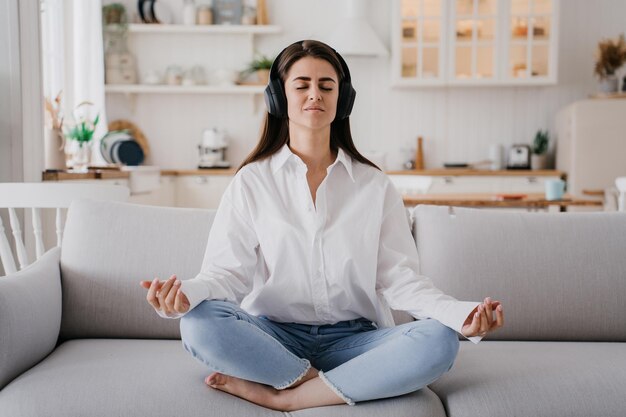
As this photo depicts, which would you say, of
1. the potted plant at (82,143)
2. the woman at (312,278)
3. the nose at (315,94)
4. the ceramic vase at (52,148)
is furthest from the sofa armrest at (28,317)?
the potted plant at (82,143)

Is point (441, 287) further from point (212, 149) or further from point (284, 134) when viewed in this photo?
point (212, 149)

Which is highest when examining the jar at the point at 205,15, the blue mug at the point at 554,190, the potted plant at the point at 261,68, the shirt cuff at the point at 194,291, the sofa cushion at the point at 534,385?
the jar at the point at 205,15

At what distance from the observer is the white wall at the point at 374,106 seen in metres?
5.73

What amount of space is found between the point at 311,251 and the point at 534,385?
590 mm

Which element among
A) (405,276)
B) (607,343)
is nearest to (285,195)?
(405,276)

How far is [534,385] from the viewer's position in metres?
1.47

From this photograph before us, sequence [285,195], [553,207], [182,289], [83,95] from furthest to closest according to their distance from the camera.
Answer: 1. [83,95]
2. [553,207]
3. [285,195]
4. [182,289]

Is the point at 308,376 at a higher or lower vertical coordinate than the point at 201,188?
lower

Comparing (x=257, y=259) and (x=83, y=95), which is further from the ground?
(x=83, y=95)

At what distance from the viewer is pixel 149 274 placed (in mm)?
1891

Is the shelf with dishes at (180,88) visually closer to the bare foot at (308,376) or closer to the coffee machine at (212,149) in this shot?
the coffee machine at (212,149)

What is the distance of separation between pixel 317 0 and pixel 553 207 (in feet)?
10.1

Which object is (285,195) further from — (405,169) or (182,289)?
(405,169)

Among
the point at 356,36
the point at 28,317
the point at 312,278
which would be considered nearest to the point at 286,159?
the point at 312,278
